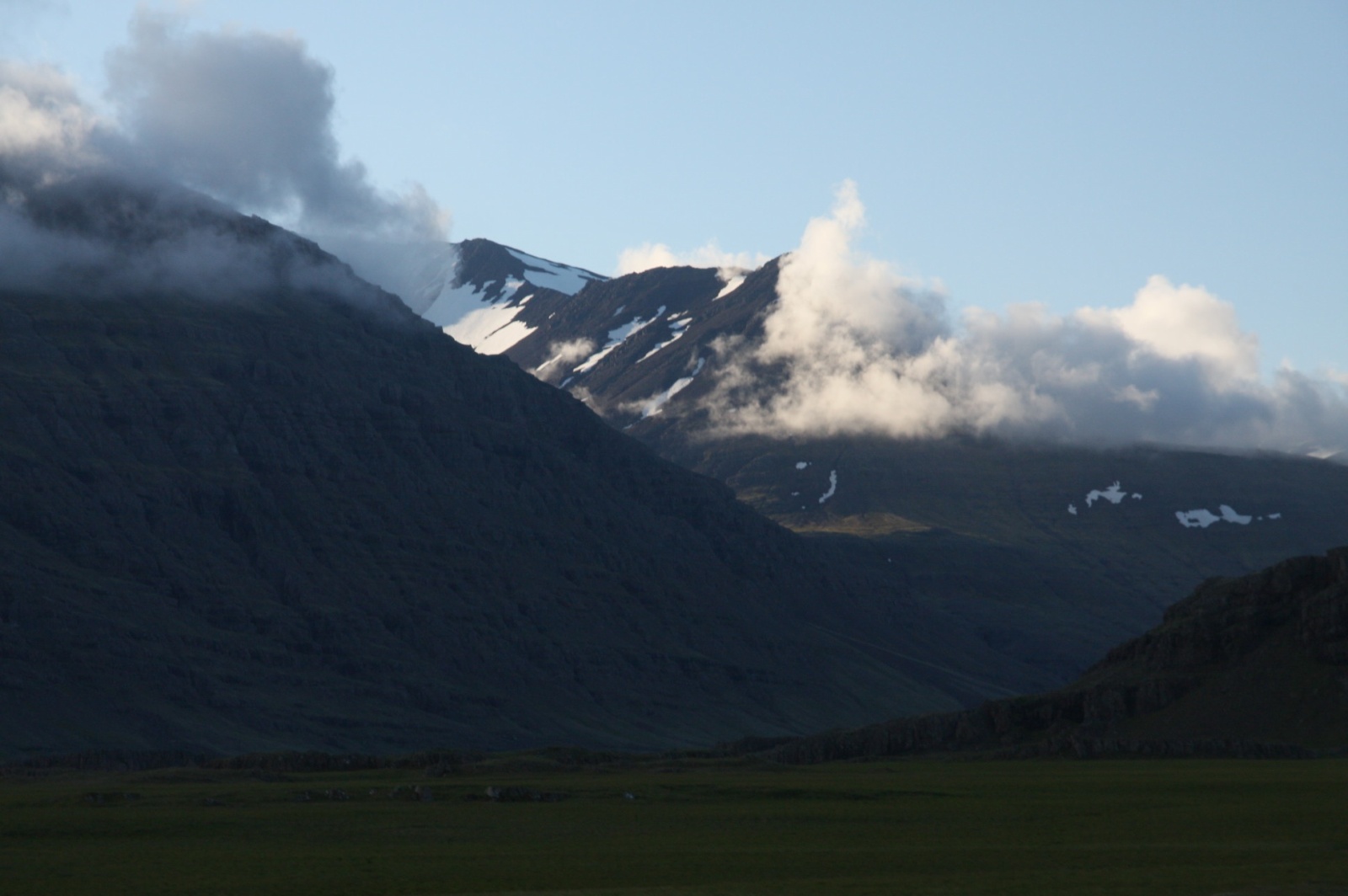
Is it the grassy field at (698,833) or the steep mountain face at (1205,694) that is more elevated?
the steep mountain face at (1205,694)

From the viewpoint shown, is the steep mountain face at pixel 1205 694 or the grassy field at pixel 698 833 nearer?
the grassy field at pixel 698 833

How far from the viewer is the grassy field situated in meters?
63.0

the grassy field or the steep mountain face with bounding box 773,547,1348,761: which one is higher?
the steep mountain face with bounding box 773,547,1348,761

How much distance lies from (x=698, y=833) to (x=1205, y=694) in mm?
80028

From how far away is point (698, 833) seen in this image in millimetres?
83062

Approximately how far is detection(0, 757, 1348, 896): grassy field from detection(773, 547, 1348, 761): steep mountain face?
2056 centimetres

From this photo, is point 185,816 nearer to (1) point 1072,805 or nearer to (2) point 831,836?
(2) point 831,836

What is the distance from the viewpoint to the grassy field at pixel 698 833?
6300 centimetres

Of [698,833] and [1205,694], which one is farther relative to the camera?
[1205,694]

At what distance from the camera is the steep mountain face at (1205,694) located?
459 feet

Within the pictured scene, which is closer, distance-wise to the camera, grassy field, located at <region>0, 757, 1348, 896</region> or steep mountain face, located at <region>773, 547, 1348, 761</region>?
grassy field, located at <region>0, 757, 1348, 896</region>

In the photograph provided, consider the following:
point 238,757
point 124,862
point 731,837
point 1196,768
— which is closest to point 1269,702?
point 1196,768

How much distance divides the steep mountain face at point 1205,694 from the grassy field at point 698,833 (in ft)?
67.4

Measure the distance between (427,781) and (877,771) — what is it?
1441 inches
